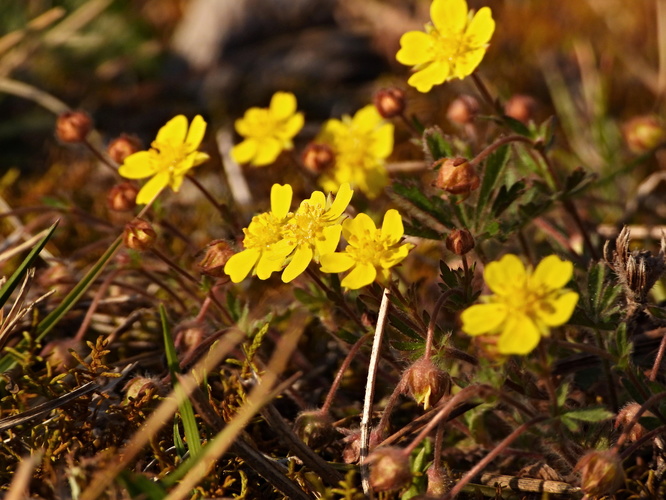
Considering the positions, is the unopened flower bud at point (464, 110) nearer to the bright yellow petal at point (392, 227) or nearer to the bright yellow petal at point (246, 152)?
the bright yellow petal at point (246, 152)

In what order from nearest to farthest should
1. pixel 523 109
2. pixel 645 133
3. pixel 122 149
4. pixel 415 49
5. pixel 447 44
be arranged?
1. pixel 447 44
2. pixel 415 49
3. pixel 122 149
4. pixel 523 109
5. pixel 645 133

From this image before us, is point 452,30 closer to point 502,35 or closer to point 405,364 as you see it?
point 405,364

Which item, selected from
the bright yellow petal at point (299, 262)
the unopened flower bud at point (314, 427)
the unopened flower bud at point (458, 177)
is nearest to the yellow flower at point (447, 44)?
the unopened flower bud at point (458, 177)

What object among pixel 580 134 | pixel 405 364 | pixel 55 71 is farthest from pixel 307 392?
pixel 55 71

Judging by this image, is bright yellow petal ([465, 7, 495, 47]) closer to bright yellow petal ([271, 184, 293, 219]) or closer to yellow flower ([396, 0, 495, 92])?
yellow flower ([396, 0, 495, 92])

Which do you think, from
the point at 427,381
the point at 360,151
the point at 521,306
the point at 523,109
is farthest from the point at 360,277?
the point at 523,109

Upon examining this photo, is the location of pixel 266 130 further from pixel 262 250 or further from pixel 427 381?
pixel 427 381
